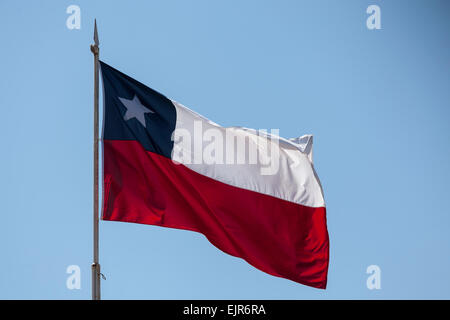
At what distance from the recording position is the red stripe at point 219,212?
54.5 ft

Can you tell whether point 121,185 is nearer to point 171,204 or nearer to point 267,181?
point 171,204

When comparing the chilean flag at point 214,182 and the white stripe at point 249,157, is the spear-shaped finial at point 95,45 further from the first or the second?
the white stripe at point 249,157

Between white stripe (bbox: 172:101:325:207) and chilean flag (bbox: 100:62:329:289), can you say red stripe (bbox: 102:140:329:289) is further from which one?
white stripe (bbox: 172:101:325:207)

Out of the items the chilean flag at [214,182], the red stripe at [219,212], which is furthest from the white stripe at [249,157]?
the red stripe at [219,212]

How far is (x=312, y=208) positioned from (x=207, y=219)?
9.63 ft

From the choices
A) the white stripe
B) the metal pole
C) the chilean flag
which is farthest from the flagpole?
the white stripe

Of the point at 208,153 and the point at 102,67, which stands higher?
the point at 102,67

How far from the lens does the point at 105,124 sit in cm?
1689

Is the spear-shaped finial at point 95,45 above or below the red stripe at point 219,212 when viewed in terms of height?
above

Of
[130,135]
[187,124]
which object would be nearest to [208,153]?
[187,124]

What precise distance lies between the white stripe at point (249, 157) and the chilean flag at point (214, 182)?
26 millimetres

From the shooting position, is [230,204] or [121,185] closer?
[121,185]

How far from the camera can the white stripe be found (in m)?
17.7

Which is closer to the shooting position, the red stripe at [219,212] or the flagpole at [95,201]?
the flagpole at [95,201]
